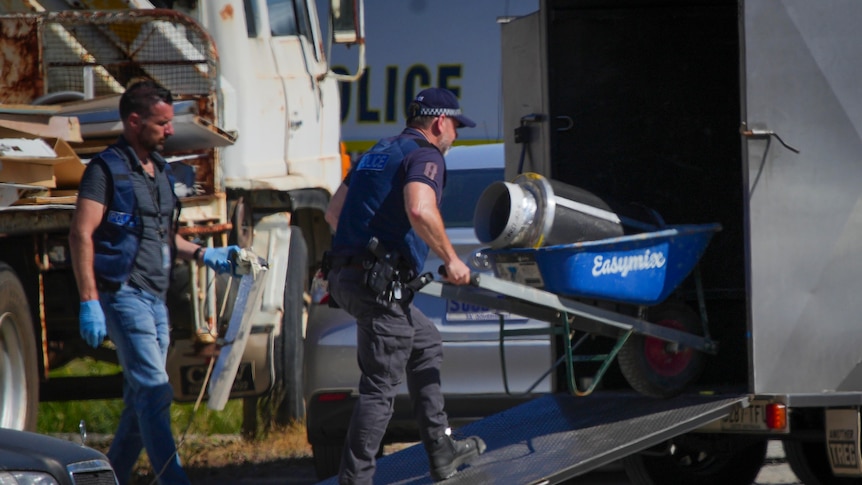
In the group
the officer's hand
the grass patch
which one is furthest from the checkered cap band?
the grass patch

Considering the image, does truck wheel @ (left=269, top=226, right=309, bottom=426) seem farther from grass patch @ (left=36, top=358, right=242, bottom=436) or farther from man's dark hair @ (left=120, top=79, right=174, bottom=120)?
man's dark hair @ (left=120, top=79, right=174, bottom=120)

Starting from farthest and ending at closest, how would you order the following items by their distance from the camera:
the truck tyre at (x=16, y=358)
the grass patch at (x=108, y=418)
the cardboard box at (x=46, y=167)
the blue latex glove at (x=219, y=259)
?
1. the grass patch at (x=108, y=418)
2. the blue latex glove at (x=219, y=259)
3. the truck tyre at (x=16, y=358)
4. the cardboard box at (x=46, y=167)

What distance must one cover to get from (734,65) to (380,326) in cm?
232

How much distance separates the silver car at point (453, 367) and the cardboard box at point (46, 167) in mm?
1424

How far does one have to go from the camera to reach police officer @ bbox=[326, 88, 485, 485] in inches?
203

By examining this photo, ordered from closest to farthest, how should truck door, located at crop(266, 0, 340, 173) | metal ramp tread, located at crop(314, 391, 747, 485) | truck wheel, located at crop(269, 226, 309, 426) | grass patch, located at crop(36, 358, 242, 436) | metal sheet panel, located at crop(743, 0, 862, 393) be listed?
1. metal sheet panel, located at crop(743, 0, 862, 393)
2. metal ramp tread, located at crop(314, 391, 747, 485)
3. truck wheel, located at crop(269, 226, 309, 426)
4. grass patch, located at crop(36, 358, 242, 436)
5. truck door, located at crop(266, 0, 340, 173)

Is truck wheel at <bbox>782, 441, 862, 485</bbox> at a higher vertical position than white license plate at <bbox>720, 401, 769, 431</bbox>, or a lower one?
lower

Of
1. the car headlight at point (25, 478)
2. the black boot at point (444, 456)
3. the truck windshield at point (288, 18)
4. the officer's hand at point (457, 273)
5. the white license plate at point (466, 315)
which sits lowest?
the black boot at point (444, 456)

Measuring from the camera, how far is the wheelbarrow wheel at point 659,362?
5.55 metres

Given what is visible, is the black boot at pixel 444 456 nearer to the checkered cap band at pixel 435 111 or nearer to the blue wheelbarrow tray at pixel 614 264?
the blue wheelbarrow tray at pixel 614 264

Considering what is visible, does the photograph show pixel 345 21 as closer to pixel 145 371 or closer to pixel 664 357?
pixel 145 371

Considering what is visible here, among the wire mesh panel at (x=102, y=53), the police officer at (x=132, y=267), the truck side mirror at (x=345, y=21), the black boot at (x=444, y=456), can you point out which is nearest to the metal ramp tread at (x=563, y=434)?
the black boot at (x=444, y=456)

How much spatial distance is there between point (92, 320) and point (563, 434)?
204 centimetres

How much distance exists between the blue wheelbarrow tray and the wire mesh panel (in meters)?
2.46
